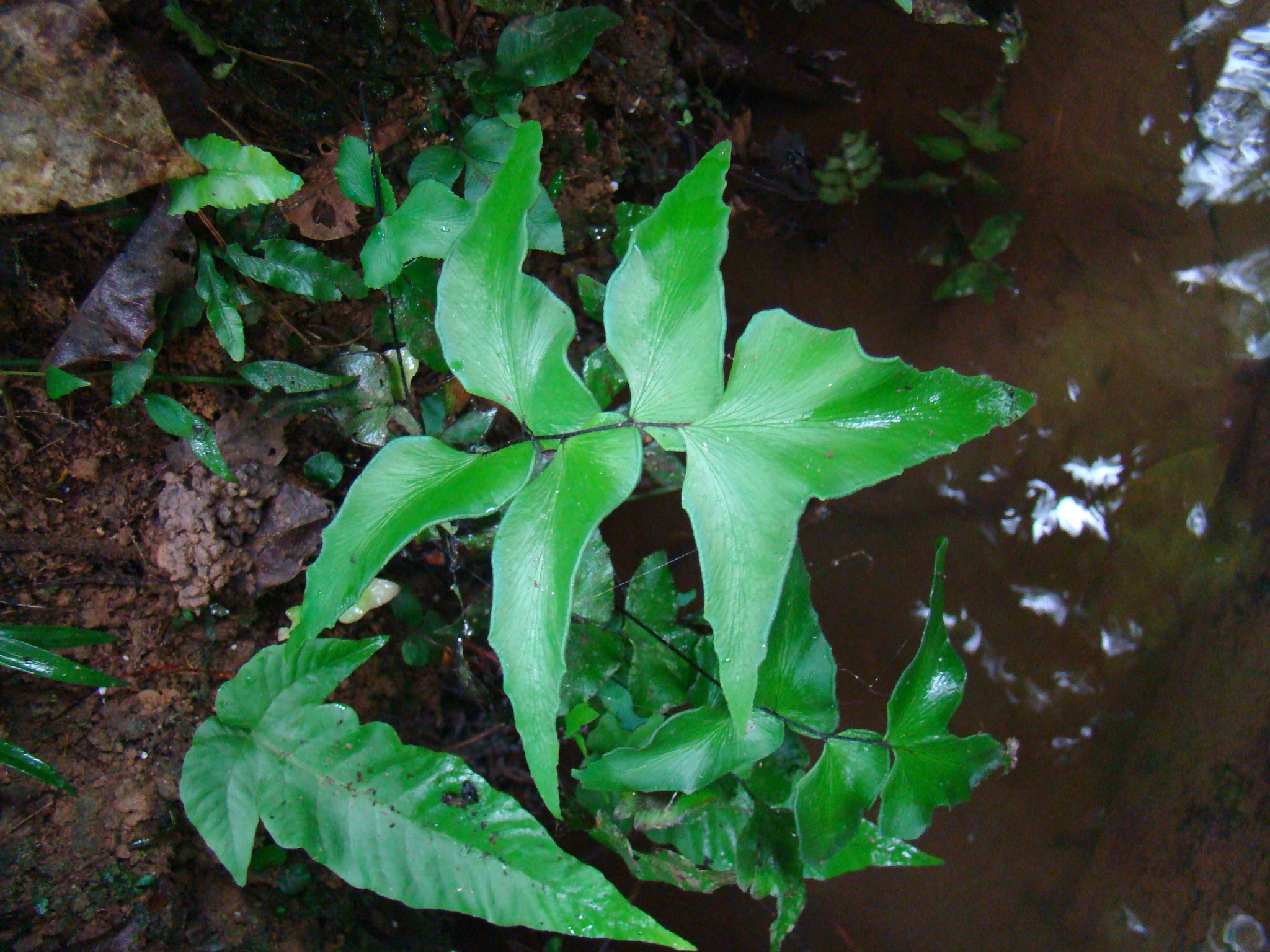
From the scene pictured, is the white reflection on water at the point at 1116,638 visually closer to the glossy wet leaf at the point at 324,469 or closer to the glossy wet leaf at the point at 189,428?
the glossy wet leaf at the point at 324,469

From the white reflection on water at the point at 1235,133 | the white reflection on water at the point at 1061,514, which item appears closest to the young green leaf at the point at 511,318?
the white reflection on water at the point at 1061,514

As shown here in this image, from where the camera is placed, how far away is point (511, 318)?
103 centimetres

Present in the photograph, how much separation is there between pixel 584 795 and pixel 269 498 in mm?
939

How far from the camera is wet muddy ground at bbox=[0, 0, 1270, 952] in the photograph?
225 centimetres

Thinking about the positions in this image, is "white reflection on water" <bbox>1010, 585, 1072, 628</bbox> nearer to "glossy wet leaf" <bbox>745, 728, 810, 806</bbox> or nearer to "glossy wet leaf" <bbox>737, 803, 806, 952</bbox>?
"glossy wet leaf" <bbox>745, 728, 810, 806</bbox>

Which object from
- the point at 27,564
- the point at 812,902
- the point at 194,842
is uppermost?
the point at 27,564

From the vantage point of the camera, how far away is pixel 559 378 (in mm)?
1003

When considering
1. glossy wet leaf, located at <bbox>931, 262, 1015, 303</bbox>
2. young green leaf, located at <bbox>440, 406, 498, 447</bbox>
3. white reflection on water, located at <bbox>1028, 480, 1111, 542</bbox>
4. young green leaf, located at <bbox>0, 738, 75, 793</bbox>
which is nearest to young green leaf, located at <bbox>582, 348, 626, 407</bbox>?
young green leaf, located at <bbox>440, 406, 498, 447</bbox>

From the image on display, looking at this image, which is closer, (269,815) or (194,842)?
(269,815)

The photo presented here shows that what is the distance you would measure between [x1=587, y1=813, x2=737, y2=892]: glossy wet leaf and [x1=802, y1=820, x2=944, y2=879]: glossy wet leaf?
0.66 feet

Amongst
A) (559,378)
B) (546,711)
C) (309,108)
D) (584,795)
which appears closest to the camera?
(546,711)

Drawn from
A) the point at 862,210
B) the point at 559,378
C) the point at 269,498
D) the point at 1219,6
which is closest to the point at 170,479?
the point at 269,498

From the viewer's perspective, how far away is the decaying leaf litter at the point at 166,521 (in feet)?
4.65

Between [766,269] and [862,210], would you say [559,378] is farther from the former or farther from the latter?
[862,210]
